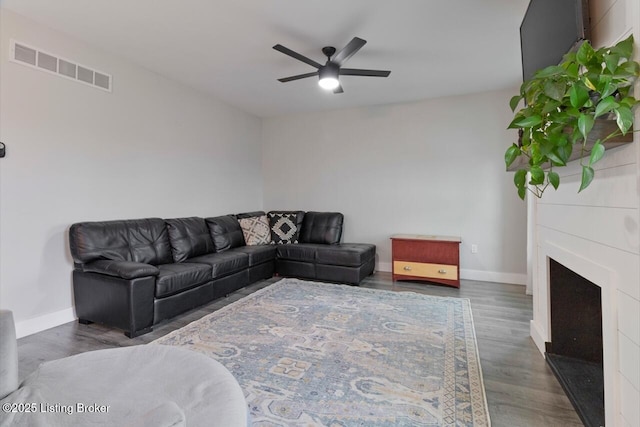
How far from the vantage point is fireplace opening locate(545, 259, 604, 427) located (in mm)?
1838

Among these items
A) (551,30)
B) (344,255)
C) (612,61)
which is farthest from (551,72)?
(344,255)

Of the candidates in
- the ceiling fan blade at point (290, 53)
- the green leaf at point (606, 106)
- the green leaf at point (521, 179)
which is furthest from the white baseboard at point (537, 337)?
the ceiling fan blade at point (290, 53)

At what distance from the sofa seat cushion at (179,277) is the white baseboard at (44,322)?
2.89 feet

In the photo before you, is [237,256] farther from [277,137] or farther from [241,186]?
[277,137]

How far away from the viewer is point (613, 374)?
131cm

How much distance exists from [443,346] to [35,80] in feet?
13.4

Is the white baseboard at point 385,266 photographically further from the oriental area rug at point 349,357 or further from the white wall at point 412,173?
the oriental area rug at point 349,357

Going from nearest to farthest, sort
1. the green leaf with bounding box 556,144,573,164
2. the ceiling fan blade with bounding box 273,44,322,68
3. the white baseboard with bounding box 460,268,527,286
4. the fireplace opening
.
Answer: the green leaf with bounding box 556,144,573,164 < the fireplace opening < the ceiling fan blade with bounding box 273,44,322,68 < the white baseboard with bounding box 460,268,527,286

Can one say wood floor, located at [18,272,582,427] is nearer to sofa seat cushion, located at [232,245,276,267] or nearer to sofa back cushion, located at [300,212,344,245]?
sofa seat cushion, located at [232,245,276,267]

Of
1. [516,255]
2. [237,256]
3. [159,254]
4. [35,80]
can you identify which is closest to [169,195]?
[159,254]

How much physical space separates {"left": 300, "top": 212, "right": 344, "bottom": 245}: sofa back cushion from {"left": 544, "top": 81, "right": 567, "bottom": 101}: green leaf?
12.1ft

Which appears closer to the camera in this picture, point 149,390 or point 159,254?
point 149,390

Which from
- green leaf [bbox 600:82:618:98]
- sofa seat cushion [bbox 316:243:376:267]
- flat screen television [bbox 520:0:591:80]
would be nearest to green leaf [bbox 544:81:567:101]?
green leaf [bbox 600:82:618:98]

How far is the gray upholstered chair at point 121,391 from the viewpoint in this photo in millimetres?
846
